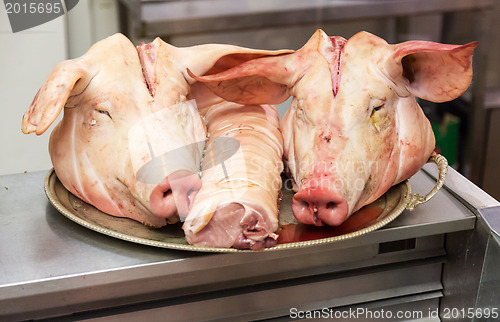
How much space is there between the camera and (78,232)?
3.73 ft

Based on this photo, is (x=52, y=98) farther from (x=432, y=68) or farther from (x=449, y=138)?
(x=449, y=138)

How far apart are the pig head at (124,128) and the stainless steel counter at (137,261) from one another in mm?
98

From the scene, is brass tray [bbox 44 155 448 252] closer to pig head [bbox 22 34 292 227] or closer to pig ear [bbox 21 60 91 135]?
pig head [bbox 22 34 292 227]

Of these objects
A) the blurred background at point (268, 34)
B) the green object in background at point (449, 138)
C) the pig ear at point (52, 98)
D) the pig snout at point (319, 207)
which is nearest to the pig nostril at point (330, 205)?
the pig snout at point (319, 207)

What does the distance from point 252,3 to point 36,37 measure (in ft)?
2.65

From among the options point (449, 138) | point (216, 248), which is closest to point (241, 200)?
point (216, 248)

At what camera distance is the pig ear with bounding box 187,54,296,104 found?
1.16 m

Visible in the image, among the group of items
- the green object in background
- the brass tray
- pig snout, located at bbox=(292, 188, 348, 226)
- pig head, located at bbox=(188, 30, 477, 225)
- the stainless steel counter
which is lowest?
the green object in background

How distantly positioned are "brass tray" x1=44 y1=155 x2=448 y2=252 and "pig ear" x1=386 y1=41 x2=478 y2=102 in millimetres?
198

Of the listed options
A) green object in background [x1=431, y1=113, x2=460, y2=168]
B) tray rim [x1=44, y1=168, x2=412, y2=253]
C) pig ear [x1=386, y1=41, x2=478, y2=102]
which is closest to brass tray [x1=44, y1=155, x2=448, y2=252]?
tray rim [x1=44, y1=168, x2=412, y2=253]

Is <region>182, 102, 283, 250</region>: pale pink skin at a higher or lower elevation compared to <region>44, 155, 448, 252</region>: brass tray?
higher

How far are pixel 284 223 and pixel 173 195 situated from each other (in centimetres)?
26

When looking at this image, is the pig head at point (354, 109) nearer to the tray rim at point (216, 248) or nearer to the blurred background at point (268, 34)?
the tray rim at point (216, 248)

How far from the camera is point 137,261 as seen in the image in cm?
102
